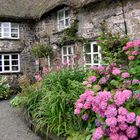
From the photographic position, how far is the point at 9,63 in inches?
620

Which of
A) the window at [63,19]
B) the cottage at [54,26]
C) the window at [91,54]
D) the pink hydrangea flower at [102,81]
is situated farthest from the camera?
the window at [63,19]

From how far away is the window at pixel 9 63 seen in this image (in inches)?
615

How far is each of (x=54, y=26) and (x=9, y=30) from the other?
320 centimetres

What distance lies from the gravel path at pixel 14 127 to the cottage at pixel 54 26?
2.34 m

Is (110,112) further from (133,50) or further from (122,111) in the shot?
(133,50)

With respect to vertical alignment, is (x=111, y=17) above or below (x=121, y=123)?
above

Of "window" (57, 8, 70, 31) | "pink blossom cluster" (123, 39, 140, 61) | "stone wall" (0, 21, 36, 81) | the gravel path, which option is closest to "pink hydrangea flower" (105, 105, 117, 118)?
"pink blossom cluster" (123, 39, 140, 61)

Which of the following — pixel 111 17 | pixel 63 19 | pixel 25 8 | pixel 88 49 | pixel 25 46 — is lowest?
pixel 88 49

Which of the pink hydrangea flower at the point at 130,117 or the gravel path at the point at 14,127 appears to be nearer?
the pink hydrangea flower at the point at 130,117

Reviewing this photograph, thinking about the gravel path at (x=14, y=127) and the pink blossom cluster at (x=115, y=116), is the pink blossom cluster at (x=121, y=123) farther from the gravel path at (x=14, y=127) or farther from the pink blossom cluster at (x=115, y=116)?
the gravel path at (x=14, y=127)

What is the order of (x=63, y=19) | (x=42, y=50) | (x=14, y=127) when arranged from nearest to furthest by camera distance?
(x=14, y=127)
(x=63, y=19)
(x=42, y=50)

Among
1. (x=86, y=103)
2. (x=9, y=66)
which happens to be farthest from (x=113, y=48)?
(x=9, y=66)

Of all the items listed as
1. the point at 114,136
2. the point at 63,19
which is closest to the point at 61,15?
the point at 63,19

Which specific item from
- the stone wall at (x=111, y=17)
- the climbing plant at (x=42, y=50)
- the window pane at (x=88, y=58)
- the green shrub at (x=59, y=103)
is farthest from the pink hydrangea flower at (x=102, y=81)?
the climbing plant at (x=42, y=50)
